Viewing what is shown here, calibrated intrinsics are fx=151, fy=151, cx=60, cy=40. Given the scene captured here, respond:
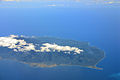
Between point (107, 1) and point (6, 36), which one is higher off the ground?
point (107, 1)

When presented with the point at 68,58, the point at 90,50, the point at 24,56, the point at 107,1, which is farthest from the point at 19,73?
the point at 107,1

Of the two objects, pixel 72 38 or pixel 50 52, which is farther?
pixel 72 38

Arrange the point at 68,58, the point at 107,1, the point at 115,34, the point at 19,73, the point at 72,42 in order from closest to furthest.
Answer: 1. the point at 19,73
2. the point at 68,58
3. the point at 72,42
4. the point at 115,34
5. the point at 107,1

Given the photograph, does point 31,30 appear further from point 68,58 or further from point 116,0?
point 116,0

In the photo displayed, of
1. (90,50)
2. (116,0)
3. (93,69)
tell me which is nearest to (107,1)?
(116,0)

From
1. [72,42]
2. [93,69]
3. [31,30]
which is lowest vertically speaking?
[93,69]

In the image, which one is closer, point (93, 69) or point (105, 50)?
point (93, 69)

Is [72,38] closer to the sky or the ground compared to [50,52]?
closer to the sky

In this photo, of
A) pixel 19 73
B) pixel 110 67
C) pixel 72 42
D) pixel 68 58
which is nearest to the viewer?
pixel 19 73

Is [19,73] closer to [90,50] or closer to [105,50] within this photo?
[90,50]
